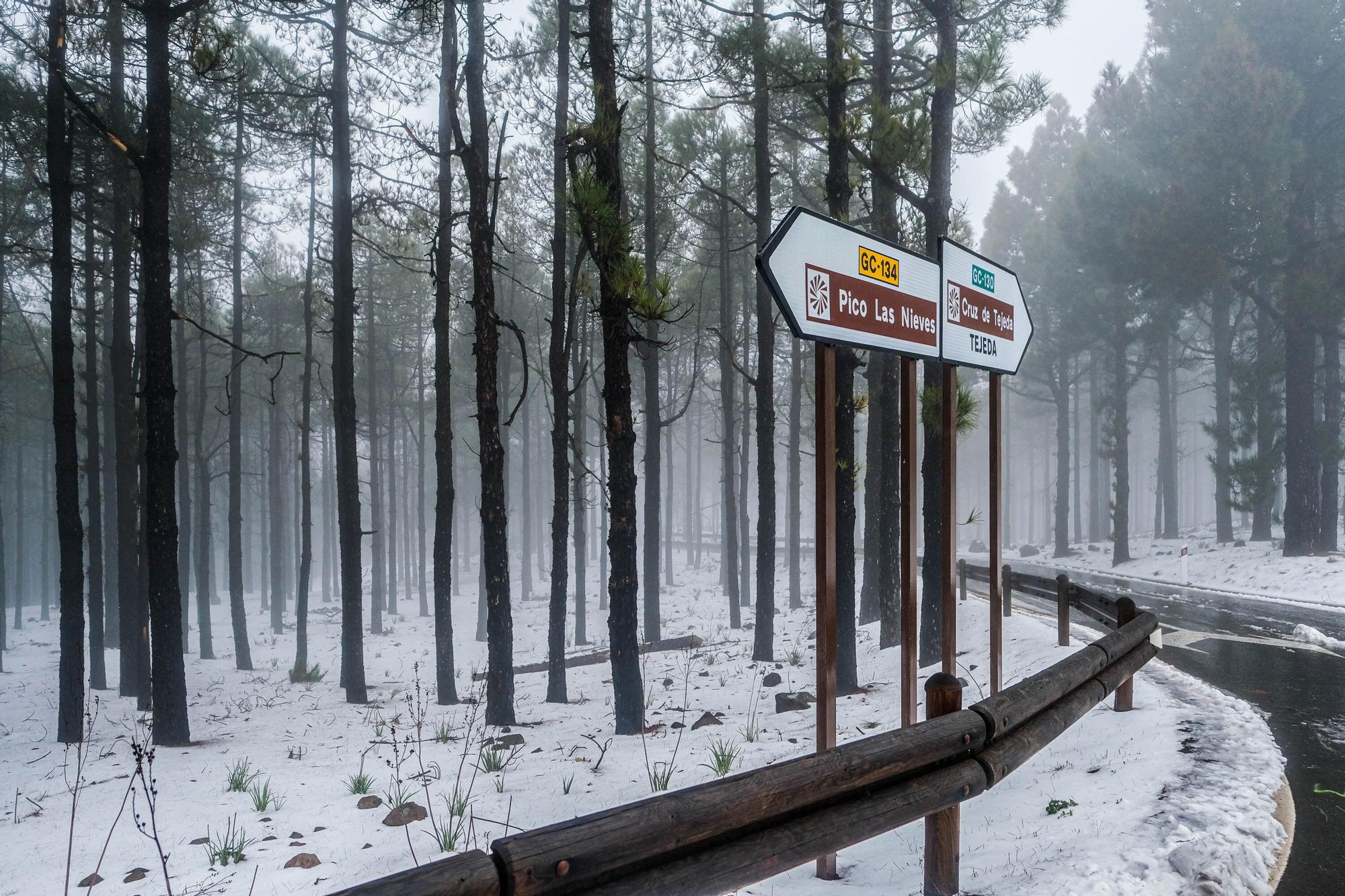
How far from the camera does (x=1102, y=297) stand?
2672cm

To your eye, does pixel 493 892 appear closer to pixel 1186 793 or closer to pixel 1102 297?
pixel 1186 793

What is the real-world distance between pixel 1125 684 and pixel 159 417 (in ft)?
36.7

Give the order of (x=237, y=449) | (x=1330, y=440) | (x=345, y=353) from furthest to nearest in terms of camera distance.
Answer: (x=1330, y=440) → (x=237, y=449) → (x=345, y=353)

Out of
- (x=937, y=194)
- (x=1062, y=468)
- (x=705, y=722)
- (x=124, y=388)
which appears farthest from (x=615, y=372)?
(x=1062, y=468)

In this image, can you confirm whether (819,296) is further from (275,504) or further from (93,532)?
(275,504)

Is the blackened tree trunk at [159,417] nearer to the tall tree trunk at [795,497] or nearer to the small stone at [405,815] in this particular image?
the small stone at [405,815]

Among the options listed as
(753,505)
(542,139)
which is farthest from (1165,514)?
(753,505)

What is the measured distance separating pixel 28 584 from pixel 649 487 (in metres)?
61.5

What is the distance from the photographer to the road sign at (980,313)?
206 inches

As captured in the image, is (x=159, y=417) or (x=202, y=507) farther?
(x=202, y=507)

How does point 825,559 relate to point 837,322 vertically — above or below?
below

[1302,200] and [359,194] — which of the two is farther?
[1302,200]

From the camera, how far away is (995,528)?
20.0 feet

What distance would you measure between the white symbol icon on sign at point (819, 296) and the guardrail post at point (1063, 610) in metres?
7.79
